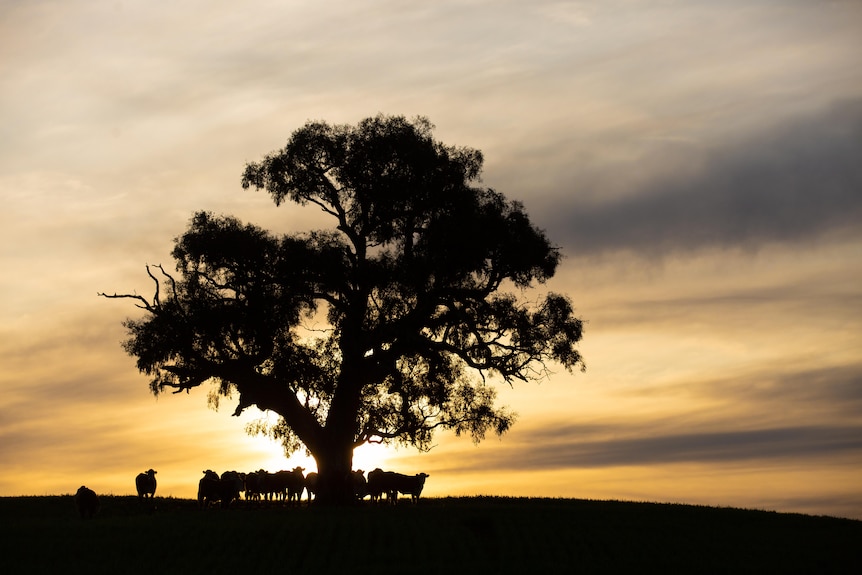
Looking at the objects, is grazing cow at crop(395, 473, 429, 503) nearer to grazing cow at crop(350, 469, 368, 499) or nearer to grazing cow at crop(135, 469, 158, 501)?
grazing cow at crop(350, 469, 368, 499)

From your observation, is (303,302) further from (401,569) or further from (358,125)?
(401,569)

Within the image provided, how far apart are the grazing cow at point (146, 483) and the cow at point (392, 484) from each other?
34.3 feet

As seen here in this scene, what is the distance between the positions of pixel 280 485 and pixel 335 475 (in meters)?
3.09

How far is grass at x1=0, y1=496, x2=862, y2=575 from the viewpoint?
33500 millimetres

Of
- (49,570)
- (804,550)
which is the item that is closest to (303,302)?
(49,570)

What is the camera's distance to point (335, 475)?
165 feet

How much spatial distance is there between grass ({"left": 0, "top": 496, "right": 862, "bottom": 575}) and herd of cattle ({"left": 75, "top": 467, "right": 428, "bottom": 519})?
9.14 feet

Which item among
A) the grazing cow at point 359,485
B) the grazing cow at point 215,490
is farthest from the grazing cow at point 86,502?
the grazing cow at point 359,485

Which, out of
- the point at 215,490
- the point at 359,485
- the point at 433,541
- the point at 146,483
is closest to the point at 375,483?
the point at 359,485

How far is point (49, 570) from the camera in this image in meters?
33.0

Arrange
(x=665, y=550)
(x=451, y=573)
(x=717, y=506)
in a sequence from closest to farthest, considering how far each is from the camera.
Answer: (x=451, y=573) → (x=665, y=550) → (x=717, y=506)

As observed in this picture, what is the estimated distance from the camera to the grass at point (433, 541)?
33500 millimetres

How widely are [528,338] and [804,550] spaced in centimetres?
1788

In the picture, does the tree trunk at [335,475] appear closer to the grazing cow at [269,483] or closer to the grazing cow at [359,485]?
the grazing cow at [359,485]
